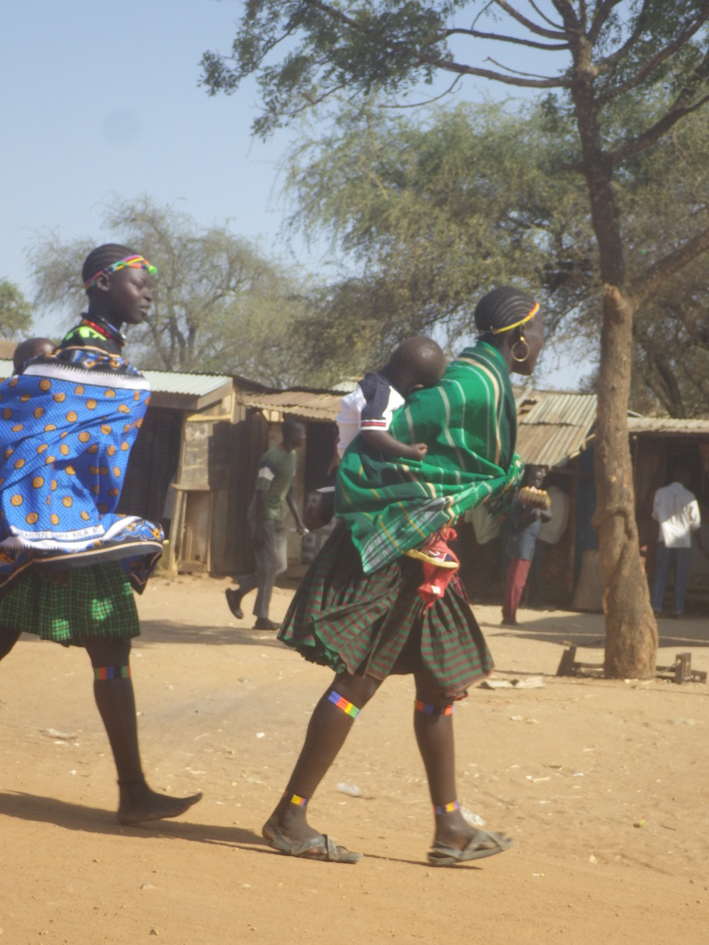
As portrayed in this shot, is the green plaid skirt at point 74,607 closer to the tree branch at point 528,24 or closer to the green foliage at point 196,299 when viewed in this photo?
the tree branch at point 528,24

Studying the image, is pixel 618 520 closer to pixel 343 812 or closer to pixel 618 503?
pixel 618 503

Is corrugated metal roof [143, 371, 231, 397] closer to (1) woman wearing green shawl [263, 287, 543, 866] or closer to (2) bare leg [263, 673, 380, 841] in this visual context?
(1) woman wearing green shawl [263, 287, 543, 866]

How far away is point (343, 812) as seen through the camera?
4.21 metres

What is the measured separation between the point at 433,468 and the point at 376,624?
51cm

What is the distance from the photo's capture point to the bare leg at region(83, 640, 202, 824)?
332 centimetres

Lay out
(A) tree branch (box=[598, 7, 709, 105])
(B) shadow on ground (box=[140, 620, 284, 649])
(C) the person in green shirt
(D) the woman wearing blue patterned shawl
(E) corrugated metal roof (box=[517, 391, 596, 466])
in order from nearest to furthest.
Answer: (D) the woman wearing blue patterned shawl < (A) tree branch (box=[598, 7, 709, 105]) < (B) shadow on ground (box=[140, 620, 284, 649]) < (C) the person in green shirt < (E) corrugated metal roof (box=[517, 391, 596, 466])

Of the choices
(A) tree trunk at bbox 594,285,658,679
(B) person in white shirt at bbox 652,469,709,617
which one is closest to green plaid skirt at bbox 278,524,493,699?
(A) tree trunk at bbox 594,285,658,679

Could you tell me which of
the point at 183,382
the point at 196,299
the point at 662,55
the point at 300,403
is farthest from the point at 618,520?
the point at 196,299

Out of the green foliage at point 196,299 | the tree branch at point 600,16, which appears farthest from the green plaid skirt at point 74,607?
the green foliage at point 196,299

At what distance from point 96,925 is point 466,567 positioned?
12933 mm

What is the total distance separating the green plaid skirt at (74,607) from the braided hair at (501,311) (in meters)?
1.44

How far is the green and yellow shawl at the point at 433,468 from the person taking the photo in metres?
3.14

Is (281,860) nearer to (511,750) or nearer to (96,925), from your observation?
(96,925)

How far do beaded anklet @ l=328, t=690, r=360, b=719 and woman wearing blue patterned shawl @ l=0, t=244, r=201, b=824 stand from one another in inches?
27.5
